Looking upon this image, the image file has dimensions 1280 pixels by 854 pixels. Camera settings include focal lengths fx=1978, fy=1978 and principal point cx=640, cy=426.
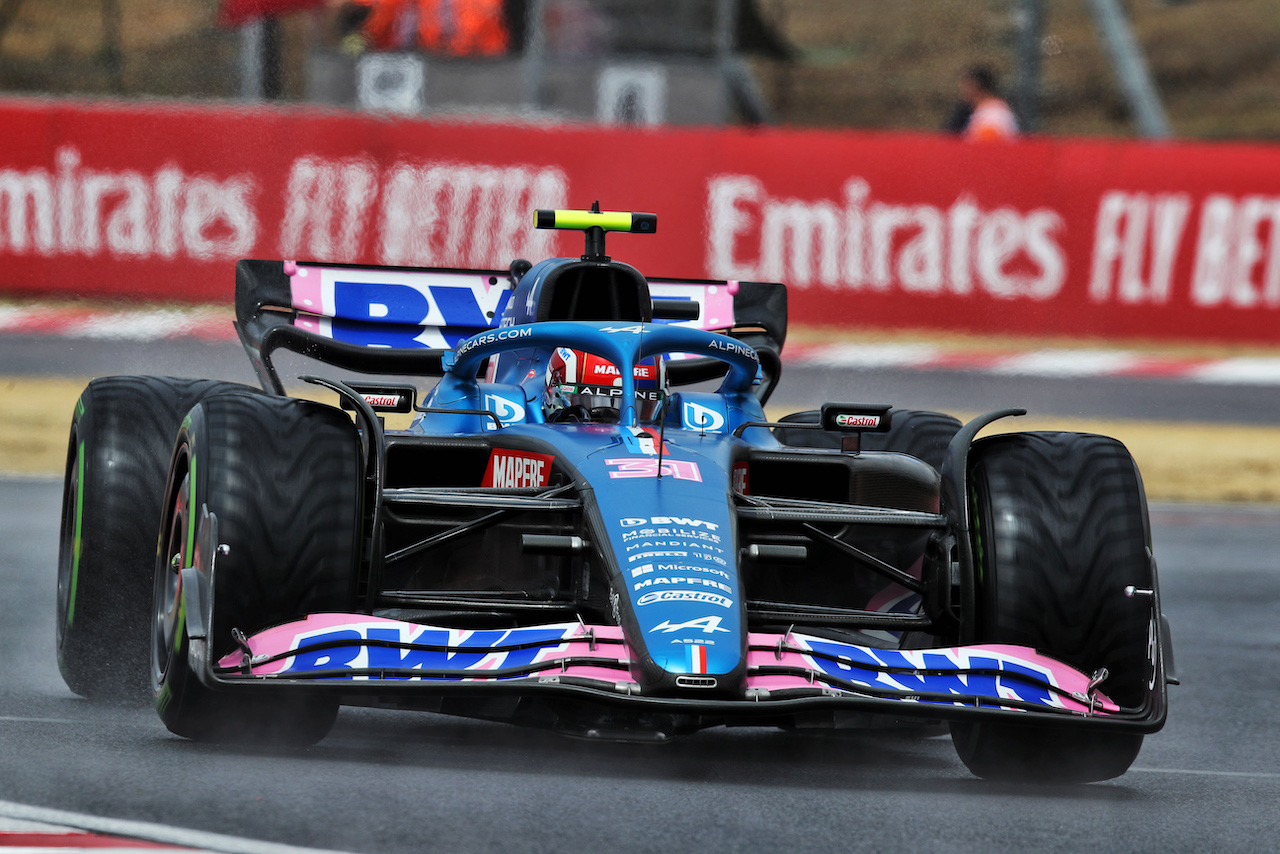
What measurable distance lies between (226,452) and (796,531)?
145cm

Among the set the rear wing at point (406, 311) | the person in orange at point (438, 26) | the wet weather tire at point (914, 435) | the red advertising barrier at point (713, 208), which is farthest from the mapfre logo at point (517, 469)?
the person in orange at point (438, 26)

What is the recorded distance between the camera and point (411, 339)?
778 cm

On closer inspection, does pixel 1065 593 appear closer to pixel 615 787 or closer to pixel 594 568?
pixel 594 568

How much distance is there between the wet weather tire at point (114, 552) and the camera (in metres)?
5.63

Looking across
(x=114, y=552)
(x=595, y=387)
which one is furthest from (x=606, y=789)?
(x=114, y=552)

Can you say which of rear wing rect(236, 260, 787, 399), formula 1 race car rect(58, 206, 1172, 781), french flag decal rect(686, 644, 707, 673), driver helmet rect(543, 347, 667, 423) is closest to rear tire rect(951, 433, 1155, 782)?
formula 1 race car rect(58, 206, 1172, 781)

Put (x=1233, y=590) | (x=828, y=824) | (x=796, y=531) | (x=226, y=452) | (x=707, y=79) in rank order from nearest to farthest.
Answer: (x=828, y=824), (x=226, y=452), (x=796, y=531), (x=1233, y=590), (x=707, y=79)

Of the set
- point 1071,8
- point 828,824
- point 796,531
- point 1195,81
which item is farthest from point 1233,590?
point 1071,8

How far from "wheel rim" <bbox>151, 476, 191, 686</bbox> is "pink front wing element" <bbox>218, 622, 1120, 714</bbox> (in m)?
0.31

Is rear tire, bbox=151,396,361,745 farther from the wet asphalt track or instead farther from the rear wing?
the rear wing

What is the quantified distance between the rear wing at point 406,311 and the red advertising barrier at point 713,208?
6.34m

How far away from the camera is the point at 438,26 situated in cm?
1895

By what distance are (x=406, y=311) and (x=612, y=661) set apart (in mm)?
3638

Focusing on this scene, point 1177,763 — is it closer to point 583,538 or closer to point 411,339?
point 583,538
